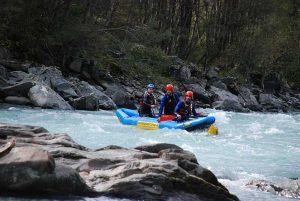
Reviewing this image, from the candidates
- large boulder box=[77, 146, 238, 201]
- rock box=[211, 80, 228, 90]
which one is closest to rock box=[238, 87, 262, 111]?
rock box=[211, 80, 228, 90]

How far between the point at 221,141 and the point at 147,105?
3.04m

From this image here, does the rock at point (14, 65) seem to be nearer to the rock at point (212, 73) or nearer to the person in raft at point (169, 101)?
the person in raft at point (169, 101)

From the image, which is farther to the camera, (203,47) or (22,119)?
(203,47)

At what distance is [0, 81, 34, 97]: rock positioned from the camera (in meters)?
14.4

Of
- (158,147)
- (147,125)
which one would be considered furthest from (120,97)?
(158,147)

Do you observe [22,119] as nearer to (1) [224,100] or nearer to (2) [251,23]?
(1) [224,100]

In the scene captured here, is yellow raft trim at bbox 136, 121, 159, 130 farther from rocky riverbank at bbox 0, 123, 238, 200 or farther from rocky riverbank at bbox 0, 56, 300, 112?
rocky riverbank at bbox 0, 123, 238, 200

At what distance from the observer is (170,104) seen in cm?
1316

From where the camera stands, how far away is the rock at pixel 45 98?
14430 mm

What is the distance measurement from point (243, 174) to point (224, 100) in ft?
48.8

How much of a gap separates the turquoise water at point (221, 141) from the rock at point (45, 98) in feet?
2.09

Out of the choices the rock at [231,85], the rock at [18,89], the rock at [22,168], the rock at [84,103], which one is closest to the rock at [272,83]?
the rock at [231,85]

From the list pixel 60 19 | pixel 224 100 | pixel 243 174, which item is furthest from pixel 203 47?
pixel 243 174

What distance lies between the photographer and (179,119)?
12398 mm
